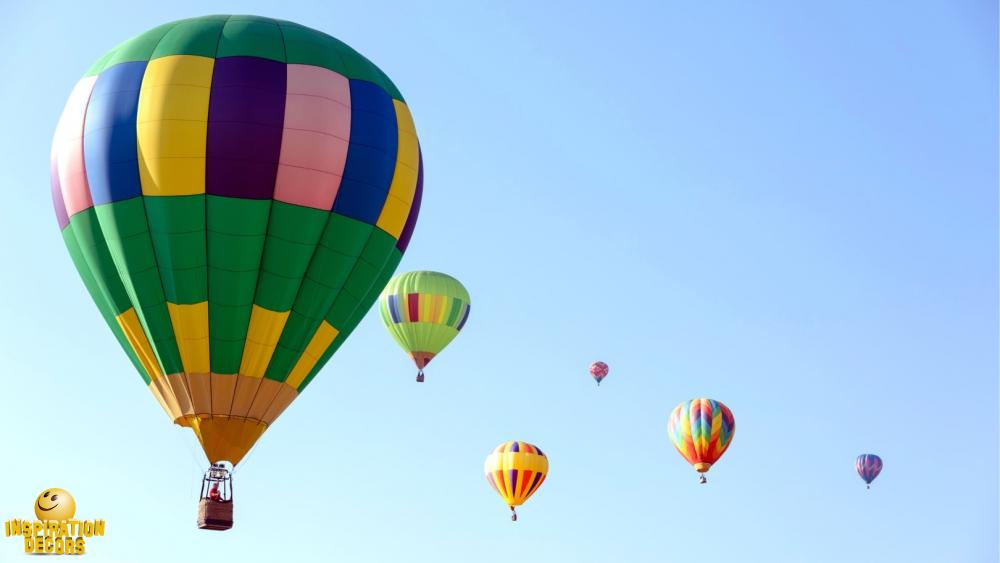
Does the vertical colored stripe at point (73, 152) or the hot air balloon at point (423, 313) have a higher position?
the hot air balloon at point (423, 313)

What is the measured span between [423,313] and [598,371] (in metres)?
11.7

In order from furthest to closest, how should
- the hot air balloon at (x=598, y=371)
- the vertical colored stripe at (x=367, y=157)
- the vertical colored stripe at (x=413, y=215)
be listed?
the hot air balloon at (x=598, y=371) → the vertical colored stripe at (x=413, y=215) → the vertical colored stripe at (x=367, y=157)

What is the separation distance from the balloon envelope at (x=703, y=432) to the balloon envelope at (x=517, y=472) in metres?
3.98

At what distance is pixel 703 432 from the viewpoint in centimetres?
4794

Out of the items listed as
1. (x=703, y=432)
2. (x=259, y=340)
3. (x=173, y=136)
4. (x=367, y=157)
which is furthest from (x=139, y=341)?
(x=703, y=432)

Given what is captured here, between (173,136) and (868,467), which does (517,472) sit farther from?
(173,136)

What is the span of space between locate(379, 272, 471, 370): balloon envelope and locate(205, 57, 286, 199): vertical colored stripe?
57.4ft

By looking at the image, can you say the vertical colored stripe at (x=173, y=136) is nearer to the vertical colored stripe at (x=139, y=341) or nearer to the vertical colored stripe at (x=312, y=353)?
the vertical colored stripe at (x=139, y=341)

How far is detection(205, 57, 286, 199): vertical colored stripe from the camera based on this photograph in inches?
1121

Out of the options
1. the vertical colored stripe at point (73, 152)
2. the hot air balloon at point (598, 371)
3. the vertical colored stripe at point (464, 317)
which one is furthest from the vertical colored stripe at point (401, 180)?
the hot air balloon at point (598, 371)

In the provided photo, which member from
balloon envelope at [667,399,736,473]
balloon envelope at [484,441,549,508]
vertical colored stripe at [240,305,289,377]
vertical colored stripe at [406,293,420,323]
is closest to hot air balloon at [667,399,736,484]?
balloon envelope at [667,399,736,473]

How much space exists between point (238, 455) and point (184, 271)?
10.6 feet

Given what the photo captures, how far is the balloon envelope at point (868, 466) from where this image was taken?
5769cm

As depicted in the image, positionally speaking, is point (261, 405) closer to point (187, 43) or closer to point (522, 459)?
point (187, 43)
